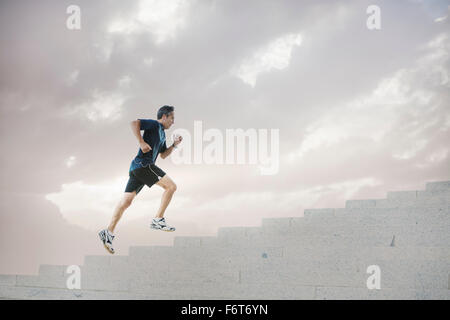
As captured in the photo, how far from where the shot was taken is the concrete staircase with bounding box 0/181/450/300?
21.9ft

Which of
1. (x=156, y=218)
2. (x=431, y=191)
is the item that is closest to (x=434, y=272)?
(x=431, y=191)

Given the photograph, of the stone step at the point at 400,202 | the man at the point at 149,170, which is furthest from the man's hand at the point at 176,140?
the stone step at the point at 400,202

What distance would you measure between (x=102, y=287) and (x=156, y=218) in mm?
2229

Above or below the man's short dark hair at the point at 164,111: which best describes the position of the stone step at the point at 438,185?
below

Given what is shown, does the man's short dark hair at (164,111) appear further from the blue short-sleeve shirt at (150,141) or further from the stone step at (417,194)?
the stone step at (417,194)

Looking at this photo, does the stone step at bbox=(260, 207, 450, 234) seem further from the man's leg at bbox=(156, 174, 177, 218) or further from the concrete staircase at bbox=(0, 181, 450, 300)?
the man's leg at bbox=(156, 174, 177, 218)

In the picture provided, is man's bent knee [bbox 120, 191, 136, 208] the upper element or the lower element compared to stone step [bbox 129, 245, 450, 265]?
upper

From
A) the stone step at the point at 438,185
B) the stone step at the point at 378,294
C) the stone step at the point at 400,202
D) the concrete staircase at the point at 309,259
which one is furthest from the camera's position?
the stone step at the point at 438,185

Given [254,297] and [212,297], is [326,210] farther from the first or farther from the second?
[212,297]

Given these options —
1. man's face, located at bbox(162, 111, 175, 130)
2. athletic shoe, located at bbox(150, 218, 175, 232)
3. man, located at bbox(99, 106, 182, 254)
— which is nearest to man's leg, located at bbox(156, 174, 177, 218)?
man, located at bbox(99, 106, 182, 254)

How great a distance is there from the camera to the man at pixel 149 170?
7.68m

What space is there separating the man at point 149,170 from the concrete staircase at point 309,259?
39.4 inches

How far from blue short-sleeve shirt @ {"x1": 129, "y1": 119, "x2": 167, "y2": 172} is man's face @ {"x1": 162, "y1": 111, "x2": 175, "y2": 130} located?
0.56 ft
